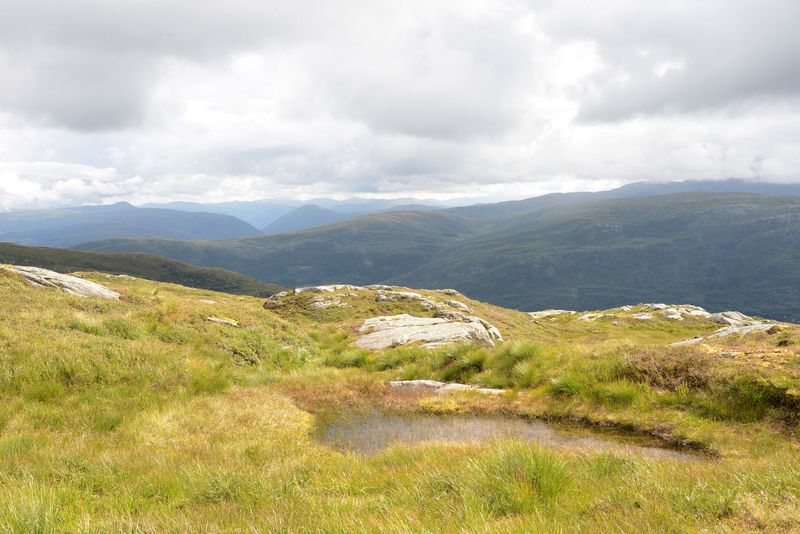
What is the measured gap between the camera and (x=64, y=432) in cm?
883

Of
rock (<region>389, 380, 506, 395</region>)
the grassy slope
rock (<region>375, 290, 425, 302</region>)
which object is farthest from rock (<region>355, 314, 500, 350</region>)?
rock (<region>375, 290, 425, 302</region>)

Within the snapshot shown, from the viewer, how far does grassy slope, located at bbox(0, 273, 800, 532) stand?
453 cm

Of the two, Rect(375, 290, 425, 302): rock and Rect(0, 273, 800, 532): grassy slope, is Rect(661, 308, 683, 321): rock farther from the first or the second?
Rect(0, 273, 800, 532): grassy slope

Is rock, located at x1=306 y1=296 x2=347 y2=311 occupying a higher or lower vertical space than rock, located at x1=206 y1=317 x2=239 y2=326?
lower

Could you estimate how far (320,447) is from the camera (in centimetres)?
916

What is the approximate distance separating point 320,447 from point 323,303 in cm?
4313

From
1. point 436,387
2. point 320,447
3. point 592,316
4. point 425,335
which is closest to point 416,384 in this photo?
point 436,387

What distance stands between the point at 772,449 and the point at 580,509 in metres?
6.31

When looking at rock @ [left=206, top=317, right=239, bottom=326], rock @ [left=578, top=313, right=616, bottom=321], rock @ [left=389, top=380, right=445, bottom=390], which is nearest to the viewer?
rock @ [left=389, top=380, right=445, bottom=390]

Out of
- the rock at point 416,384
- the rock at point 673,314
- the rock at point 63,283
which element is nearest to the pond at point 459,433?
the rock at point 416,384

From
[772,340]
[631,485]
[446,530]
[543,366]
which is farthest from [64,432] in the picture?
[772,340]

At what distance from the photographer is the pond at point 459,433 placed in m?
9.08

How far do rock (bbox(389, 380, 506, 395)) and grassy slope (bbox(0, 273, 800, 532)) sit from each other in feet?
2.70

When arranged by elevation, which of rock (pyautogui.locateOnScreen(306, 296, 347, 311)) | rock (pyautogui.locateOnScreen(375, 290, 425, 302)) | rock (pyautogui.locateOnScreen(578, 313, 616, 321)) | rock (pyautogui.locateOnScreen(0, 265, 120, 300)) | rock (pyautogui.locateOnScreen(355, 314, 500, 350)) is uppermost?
rock (pyautogui.locateOnScreen(0, 265, 120, 300))
